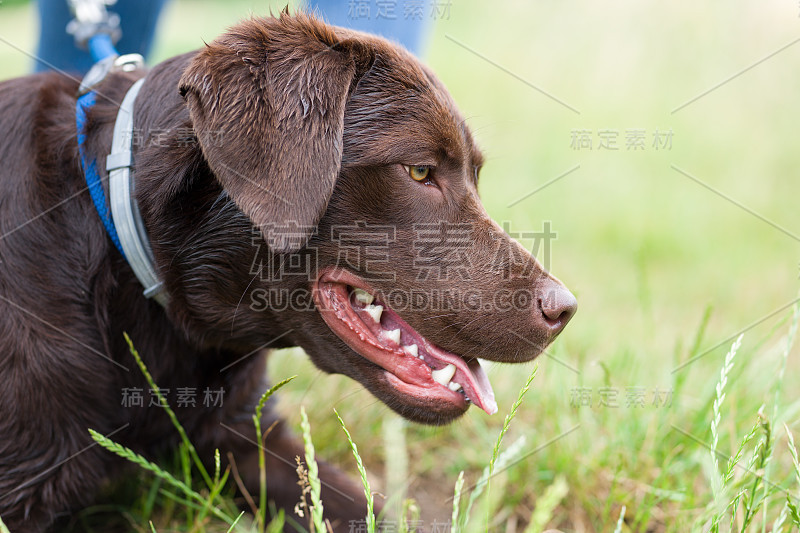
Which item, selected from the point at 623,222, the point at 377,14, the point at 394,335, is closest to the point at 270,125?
the point at 394,335

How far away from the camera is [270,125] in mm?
1758

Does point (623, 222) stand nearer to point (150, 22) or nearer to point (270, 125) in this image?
point (150, 22)

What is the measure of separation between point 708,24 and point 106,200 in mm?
7282

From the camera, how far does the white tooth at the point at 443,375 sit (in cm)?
201

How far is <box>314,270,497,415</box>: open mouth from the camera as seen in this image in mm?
1976

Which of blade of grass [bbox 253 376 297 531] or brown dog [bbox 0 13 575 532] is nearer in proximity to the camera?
blade of grass [bbox 253 376 297 531]

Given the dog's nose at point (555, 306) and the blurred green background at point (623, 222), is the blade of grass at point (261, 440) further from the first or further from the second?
the dog's nose at point (555, 306)

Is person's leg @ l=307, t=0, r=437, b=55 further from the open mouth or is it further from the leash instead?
the open mouth

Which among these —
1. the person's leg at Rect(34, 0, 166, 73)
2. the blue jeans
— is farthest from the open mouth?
the person's leg at Rect(34, 0, 166, 73)

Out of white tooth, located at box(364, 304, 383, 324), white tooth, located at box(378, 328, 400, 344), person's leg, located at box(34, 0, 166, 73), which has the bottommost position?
white tooth, located at box(378, 328, 400, 344)

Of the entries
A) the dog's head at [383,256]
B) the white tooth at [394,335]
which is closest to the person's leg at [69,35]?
the dog's head at [383,256]

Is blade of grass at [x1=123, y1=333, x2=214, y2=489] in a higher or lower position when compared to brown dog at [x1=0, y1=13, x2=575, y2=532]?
lower

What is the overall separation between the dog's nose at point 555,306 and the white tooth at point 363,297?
467mm

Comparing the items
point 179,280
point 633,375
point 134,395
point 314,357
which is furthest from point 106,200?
point 633,375
